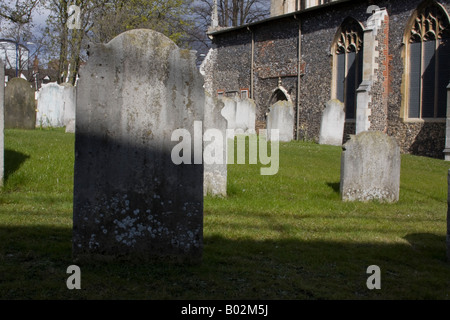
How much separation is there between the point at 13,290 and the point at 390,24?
22193 millimetres

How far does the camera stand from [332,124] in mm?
21938

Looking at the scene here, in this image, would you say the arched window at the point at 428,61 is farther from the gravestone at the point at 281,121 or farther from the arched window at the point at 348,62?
the gravestone at the point at 281,121

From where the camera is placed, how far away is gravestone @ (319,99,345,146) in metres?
21.9

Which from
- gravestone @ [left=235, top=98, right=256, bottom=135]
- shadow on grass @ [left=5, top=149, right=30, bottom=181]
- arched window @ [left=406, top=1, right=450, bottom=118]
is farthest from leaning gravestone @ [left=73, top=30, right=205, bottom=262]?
gravestone @ [left=235, top=98, right=256, bottom=135]

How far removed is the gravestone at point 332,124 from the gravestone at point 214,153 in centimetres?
1370

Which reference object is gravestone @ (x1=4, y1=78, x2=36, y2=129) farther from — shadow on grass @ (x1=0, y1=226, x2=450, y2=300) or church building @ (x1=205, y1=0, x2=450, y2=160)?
church building @ (x1=205, y1=0, x2=450, y2=160)

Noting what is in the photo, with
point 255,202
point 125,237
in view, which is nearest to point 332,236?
point 255,202

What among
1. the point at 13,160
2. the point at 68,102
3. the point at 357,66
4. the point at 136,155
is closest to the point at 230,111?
the point at 357,66

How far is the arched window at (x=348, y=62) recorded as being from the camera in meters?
25.3

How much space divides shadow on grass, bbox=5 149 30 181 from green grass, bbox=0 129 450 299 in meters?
0.02

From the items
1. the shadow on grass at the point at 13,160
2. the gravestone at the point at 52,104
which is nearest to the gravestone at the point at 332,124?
the gravestone at the point at 52,104

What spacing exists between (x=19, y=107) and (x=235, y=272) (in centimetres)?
1503

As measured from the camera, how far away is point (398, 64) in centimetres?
2266

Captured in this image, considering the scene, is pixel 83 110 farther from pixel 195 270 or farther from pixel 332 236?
pixel 332 236
